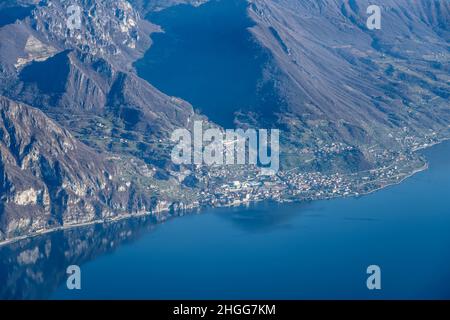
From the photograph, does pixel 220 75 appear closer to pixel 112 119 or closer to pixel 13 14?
pixel 112 119

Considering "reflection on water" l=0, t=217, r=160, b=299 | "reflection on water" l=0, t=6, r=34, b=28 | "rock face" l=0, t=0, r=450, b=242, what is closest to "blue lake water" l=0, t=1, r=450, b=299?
"reflection on water" l=0, t=217, r=160, b=299

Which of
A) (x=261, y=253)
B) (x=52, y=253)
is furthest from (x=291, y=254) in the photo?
(x=52, y=253)

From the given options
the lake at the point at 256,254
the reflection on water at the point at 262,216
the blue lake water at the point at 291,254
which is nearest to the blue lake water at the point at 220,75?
the reflection on water at the point at 262,216

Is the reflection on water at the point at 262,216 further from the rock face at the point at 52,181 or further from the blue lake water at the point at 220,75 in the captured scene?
the blue lake water at the point at 220,75

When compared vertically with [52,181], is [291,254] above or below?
below

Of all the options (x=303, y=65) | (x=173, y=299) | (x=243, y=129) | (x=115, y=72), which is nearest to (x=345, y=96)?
(x=303, y=65)

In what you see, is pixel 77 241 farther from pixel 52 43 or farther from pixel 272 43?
pixel 272 43
